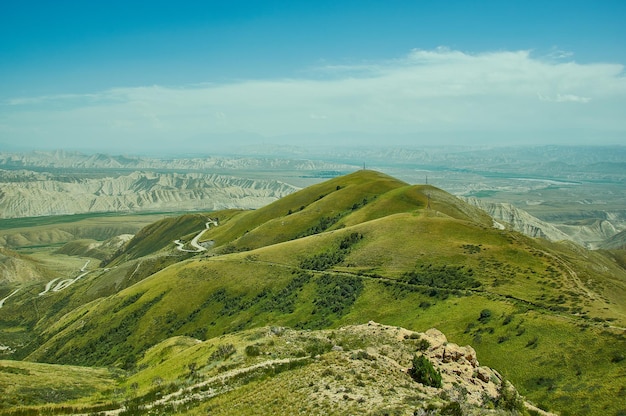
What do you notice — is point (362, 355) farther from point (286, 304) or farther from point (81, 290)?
point (81, 290)

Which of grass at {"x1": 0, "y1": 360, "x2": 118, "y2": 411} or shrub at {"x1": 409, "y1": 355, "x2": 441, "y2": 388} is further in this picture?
grass at {"x1": 0, "y1": 360, "x2": 118, "y2": 411}

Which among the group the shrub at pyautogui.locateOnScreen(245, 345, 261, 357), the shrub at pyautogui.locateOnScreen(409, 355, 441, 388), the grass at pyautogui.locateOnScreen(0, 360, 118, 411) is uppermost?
the shrub at pyautogui.locateOnScreen(409, 355, 441, 388)

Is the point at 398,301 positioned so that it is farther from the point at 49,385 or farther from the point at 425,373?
the point at 49,385

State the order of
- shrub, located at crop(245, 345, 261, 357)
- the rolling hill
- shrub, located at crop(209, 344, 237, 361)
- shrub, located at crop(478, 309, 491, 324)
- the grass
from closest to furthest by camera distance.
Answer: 1. the grass
2. shrub, located at crop(245, 345, 261, 357)
3. the rolling hill
4. shrub, located at crop(209, 344, 237, 361)
5. shrub, located at crop(478, 309, 491, 324)

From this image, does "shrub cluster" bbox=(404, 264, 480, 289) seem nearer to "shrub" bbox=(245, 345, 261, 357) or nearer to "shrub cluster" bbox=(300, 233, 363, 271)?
"shrub cluster" bbox=(300, 233, 363, 271)

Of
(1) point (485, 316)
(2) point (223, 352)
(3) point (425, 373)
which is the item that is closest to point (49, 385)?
(2) point (223, 352)

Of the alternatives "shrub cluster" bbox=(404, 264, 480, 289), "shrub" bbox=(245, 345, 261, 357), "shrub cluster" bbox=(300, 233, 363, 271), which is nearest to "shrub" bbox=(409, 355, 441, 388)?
"shrub" bbox=(245, 345, 261, 357)
